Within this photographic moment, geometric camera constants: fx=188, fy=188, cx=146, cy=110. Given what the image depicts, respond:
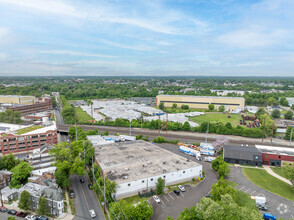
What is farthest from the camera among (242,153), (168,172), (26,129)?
(26,129)

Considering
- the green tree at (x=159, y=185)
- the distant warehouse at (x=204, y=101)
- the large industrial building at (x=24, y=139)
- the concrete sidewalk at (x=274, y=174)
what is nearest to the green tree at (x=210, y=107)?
the distant warehouse at (x=204, y=101)

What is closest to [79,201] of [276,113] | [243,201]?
[243,201]

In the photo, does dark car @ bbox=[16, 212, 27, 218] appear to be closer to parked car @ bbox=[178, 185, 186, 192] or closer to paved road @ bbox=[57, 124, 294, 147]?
parked car @ bbox=[178, 185, 186, 192]

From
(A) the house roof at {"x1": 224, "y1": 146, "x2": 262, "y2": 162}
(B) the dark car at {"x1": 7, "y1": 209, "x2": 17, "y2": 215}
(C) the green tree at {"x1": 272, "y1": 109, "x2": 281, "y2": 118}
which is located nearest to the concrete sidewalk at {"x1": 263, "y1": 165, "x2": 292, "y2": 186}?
(A) the house roof at {"x1": 224, "y1": 146, "x2": 262, "y2": 162}

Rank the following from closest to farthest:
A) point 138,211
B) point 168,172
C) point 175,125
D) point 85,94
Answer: point 138,211, point 168,172, point 175,125, point 85,94

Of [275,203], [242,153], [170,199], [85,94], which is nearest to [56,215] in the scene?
[170,199]

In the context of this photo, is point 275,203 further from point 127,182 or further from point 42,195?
point 42,195

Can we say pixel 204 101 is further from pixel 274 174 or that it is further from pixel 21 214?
pixel 21 214

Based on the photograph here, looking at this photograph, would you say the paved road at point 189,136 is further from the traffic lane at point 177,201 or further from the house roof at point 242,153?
the traffic lane at point 177,201
